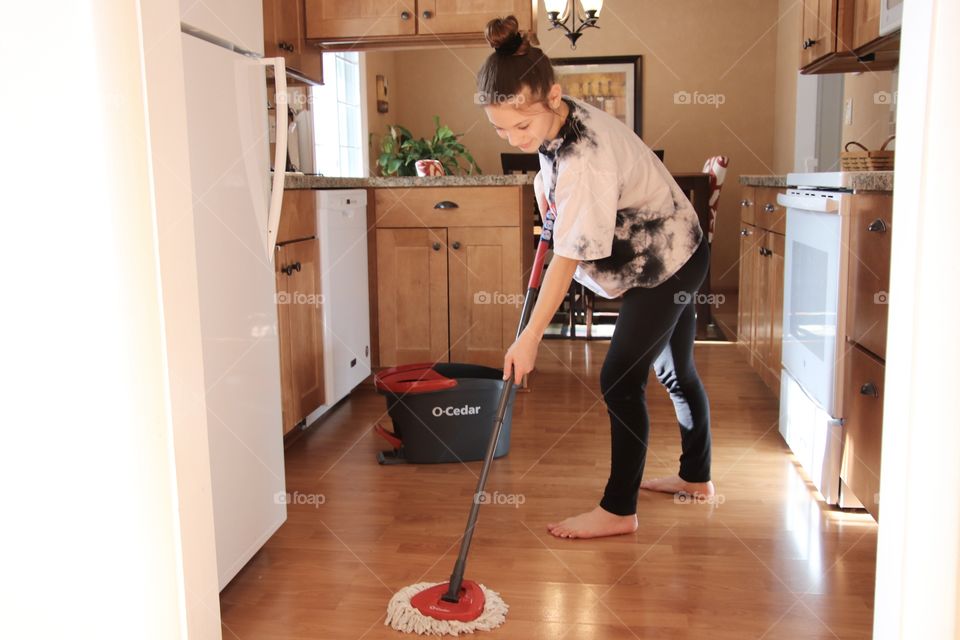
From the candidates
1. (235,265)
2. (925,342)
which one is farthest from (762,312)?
(925,342)

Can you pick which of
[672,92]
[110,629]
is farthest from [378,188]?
[672,92]

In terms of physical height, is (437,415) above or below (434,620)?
above

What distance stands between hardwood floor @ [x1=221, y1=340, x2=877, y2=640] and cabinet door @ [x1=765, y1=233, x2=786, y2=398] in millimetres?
303

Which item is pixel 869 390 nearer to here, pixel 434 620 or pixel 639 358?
pixel 639 358

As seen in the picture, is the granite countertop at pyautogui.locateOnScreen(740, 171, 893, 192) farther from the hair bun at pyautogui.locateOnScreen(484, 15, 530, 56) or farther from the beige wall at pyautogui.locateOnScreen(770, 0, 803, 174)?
the beige wall at pyautogui.locateOnScreen(770, 0, 803, 174)

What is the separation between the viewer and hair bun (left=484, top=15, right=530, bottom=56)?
5.82 ft

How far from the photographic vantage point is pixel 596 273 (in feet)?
6.68

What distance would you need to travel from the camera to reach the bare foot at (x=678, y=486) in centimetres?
243

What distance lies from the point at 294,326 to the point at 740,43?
17.2ft

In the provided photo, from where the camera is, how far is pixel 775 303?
131 inches

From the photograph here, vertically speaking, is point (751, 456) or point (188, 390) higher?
point (188, 390)

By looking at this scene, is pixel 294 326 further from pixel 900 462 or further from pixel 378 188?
pixel 900 462

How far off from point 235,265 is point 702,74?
5.80 meters

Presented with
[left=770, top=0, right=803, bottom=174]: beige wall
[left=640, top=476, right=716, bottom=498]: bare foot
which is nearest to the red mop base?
[left=640, top=476, right=716, bottom=498]: bare foot
